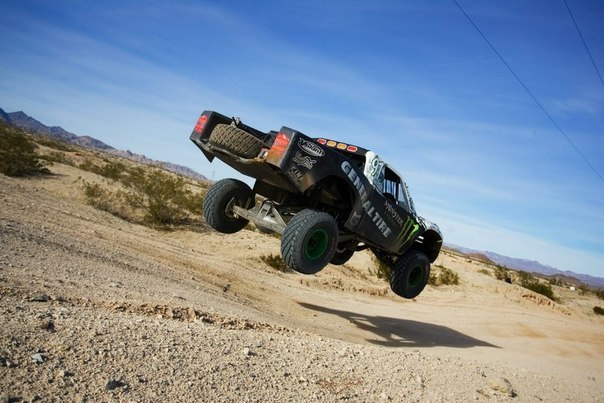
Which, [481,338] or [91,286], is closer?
[91,286]

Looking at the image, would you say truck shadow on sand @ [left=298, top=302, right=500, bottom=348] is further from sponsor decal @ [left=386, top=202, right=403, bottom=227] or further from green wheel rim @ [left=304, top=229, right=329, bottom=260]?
green wheel rim @ [left=304, top=229, right=329, bottom=260]

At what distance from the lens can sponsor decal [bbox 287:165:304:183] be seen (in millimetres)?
5480

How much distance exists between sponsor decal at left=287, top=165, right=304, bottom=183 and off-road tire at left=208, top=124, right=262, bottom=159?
87 cm

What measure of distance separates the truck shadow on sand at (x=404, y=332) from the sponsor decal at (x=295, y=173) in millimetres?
4082

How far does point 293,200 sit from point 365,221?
1.58 m

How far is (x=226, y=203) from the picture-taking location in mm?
7625

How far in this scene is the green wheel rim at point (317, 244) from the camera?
6047 millimetres

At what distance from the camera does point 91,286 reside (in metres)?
4.78

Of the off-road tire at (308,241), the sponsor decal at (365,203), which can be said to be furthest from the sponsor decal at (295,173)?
the sponsor decal at (365,203)

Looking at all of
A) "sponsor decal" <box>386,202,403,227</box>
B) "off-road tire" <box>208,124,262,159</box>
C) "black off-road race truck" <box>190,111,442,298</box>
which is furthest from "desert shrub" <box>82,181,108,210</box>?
"sponsor decal" <box>386,202,403,227</box>

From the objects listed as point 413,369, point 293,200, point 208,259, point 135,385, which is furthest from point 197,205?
point 135,385

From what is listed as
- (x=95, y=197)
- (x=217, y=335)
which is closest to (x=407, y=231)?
(x=217, y=335)

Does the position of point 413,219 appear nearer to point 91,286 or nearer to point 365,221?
point 365,221

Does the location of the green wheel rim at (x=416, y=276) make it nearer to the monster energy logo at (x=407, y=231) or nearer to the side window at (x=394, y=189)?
the monster energy logo at (x=407, y=231)
